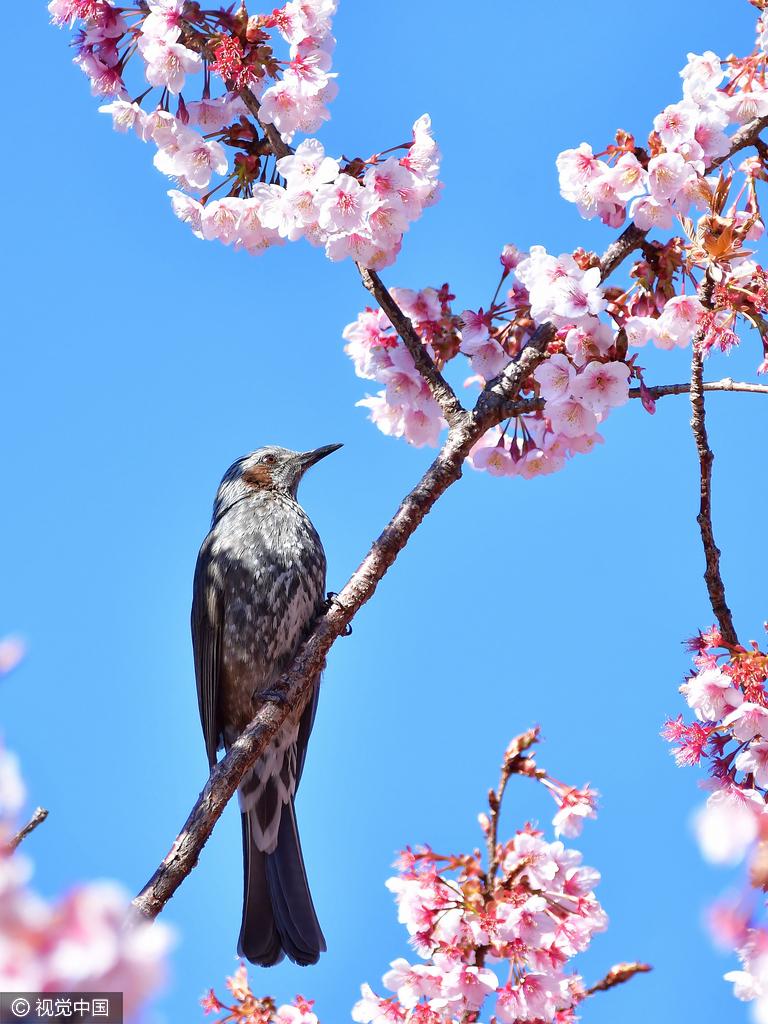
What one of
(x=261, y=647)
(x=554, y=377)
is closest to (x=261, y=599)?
(x=261, y=647)

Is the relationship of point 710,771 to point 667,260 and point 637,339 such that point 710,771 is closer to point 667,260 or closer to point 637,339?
point 637,339

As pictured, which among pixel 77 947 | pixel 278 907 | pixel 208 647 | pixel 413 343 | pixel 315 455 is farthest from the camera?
pixel 315 455

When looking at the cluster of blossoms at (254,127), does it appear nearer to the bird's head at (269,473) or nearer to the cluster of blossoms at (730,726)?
the cluster of blossoms at (730,726)

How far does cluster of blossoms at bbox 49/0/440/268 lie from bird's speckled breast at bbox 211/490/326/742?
2081mm

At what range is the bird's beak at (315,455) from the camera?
5.81 metres

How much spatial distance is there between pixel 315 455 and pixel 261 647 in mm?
1278

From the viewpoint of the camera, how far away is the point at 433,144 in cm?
323

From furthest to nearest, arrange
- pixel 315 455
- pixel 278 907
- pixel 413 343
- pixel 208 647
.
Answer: pixel 315 455 < pixel 208 647 < pixel 278 907 < pixel 413 343

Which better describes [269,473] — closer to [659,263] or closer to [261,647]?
[261,647]

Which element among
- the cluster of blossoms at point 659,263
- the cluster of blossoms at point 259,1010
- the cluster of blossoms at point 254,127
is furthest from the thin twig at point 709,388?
the cluster of blossoms at point 259,1010

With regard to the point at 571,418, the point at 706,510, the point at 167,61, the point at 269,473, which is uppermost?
the point at 269,473

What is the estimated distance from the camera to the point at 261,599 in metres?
5.08

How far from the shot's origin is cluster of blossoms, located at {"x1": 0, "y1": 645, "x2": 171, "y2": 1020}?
905mm

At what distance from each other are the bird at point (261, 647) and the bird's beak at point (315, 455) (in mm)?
437
